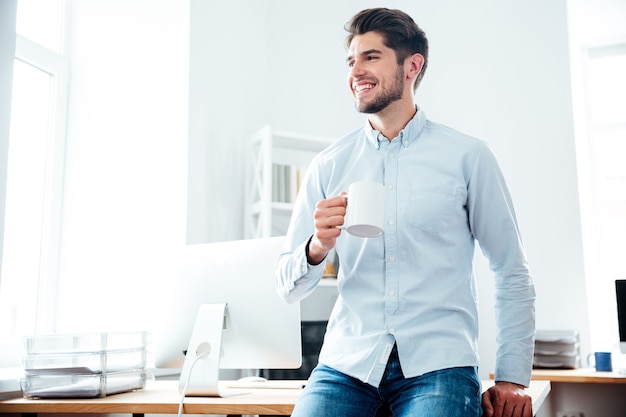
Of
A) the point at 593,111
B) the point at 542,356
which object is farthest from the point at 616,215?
the point at 542,356

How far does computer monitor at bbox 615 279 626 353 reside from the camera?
119 inches

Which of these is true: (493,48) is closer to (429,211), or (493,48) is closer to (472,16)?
(472,16)

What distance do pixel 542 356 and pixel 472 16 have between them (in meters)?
1.95

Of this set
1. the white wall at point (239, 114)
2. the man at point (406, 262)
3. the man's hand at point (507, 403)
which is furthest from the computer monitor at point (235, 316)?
the white wall at point (239, 114)

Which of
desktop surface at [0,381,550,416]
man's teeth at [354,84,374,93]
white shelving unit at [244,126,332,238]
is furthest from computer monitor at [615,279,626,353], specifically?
man's teeth at [354,84,374,93]

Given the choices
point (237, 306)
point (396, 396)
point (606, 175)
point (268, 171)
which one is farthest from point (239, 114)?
point (396, 396)

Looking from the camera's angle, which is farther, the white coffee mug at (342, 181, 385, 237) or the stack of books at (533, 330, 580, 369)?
the stack of books at (533, 330, 580, 369)

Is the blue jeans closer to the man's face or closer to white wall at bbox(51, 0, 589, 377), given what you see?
the man's face

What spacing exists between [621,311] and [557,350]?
1.14ft

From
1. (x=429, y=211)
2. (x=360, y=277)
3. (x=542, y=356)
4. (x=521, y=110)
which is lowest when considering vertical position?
(x=542, y=356)

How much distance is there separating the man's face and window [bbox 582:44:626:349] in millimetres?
2528

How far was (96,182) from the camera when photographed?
3.10 metres

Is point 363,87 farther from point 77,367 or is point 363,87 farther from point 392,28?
point 77,367

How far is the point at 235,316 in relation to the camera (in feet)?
5.76
